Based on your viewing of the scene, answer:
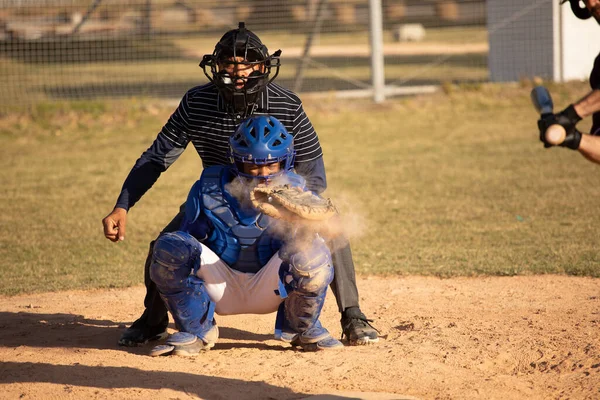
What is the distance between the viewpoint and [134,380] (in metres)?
4.39

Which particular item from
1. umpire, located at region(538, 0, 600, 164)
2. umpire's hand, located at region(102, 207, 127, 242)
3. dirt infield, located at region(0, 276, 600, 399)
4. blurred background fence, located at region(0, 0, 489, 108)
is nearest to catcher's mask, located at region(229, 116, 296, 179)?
umpire's hand, located at region(102, 207, 127, 242)

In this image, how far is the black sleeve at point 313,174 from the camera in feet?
16.5

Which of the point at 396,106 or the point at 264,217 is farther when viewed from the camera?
the point at 396,106

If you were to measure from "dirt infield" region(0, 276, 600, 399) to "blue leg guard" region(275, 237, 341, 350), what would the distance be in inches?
4.5

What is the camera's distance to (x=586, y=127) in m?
13.0

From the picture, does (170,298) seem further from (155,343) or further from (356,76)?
(356,76)

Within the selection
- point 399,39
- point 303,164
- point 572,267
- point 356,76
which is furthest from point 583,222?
point 399,39

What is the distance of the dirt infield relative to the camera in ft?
14.0

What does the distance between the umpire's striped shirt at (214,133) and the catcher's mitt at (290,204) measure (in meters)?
0.64

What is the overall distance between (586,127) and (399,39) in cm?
1399

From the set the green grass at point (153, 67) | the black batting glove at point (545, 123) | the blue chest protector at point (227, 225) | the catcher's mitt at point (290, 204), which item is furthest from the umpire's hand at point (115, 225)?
the green grass at point (153, 67)

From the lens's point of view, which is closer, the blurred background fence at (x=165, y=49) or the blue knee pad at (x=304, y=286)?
the blue knee pad at (x=304, y=286)

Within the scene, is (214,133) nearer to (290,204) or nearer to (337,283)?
Answer: (290,204)

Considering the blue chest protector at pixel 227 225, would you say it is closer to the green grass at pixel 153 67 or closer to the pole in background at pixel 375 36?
the pole in background at pixel 375 36
